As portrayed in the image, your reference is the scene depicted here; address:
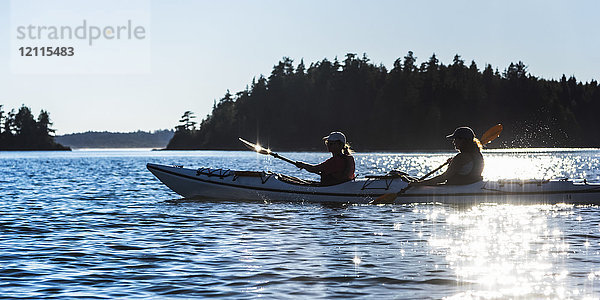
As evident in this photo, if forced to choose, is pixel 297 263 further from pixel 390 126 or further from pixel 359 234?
pixel 390 126

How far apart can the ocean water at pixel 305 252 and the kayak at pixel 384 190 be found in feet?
1.28

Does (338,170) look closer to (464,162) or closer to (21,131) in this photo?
(464,162)

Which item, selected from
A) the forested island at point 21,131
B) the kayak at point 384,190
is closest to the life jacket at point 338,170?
the kayak at point 384,190

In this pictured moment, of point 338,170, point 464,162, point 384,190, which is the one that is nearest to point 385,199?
point 384,190

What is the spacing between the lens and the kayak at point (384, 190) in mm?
16516

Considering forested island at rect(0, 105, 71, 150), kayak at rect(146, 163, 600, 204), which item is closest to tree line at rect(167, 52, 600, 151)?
forested island at rect(0, 105, 71, 150)

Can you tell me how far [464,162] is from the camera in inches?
634

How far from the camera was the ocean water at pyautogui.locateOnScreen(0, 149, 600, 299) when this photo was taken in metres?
7.61

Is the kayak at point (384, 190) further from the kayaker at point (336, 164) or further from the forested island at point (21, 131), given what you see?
the forested island at point (21, 131)

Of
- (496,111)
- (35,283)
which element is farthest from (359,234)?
(496,111)

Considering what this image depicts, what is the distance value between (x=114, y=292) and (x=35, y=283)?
3.66ft

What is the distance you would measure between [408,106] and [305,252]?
10991cm

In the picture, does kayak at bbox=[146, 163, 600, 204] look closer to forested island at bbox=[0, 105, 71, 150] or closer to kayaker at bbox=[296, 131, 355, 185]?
kayaker at bbox=[296, 131, 355, 185]

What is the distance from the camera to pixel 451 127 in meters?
120
